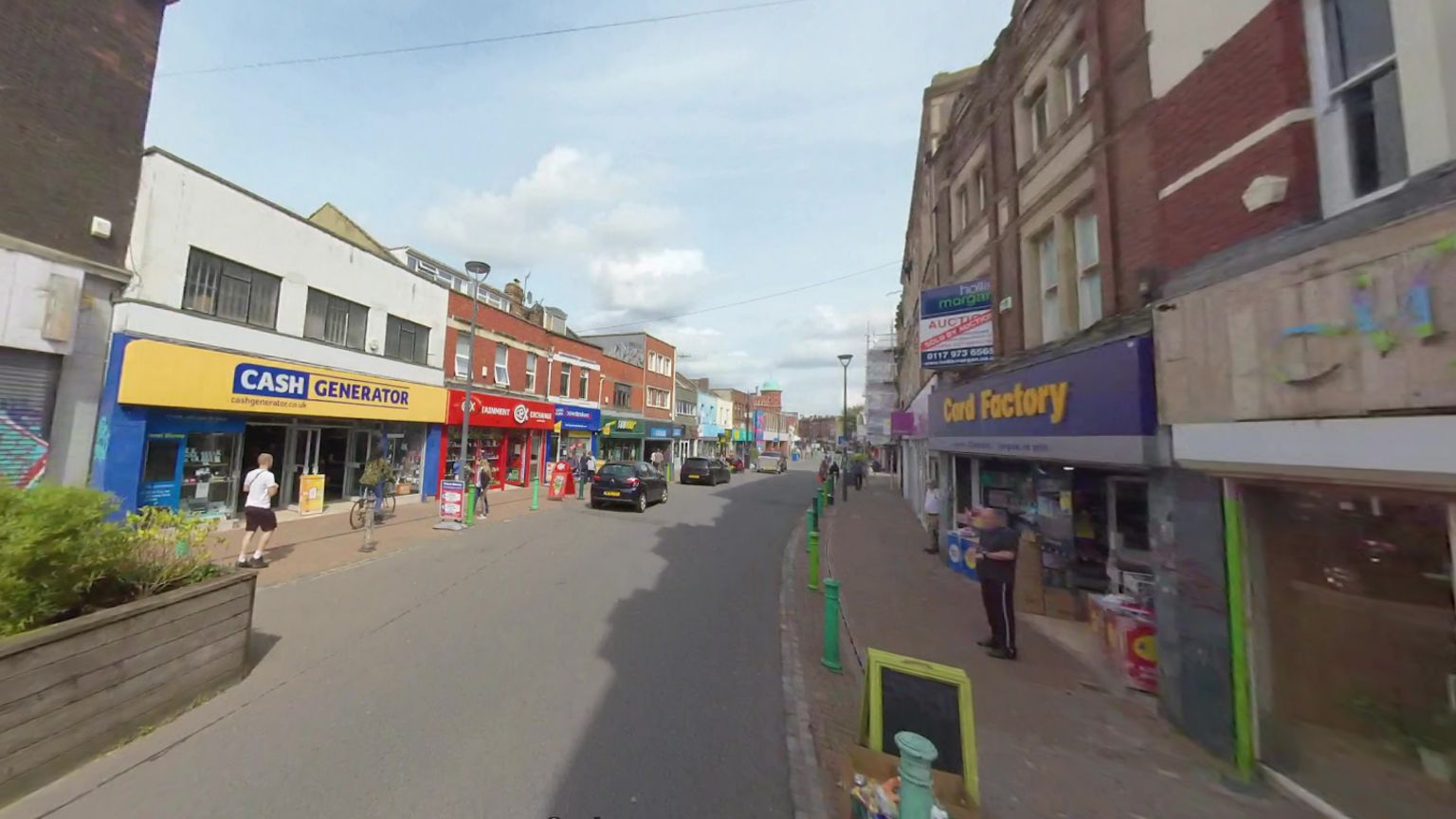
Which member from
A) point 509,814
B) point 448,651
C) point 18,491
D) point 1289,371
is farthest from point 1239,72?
point 18,491

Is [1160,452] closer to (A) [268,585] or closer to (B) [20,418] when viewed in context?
(A) [268,585]

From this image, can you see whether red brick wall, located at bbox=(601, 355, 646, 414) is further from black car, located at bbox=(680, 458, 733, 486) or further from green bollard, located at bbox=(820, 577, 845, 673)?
green bollard, located at bbox=(820, 577, 845, 673)

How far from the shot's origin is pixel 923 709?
10.6 ft

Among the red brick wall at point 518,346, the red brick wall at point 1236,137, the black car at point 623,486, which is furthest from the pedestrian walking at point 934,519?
the red brick wall at point 518,346

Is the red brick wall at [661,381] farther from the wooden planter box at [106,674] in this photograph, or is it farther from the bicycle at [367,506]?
the wooden planter box at [106,674]

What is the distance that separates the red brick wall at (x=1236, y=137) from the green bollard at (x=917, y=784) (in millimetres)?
4495

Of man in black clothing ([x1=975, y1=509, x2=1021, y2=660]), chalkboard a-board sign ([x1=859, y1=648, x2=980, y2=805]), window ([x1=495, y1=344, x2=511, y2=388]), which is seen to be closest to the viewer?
chalkboard a-board sign ([x1=859, y1=648, x2=980, y2=805])

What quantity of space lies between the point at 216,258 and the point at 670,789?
14.5m

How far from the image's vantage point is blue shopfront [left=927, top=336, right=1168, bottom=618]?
4914 mm

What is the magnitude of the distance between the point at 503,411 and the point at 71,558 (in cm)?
1689

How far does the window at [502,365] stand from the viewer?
818 inches

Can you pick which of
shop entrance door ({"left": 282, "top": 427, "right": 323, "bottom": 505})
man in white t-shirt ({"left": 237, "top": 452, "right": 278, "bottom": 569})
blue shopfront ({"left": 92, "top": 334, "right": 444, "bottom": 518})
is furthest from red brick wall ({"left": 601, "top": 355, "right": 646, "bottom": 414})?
man in white t-shirt ({"left": 237, "top": 452, "right": 278, "bottom": 569})

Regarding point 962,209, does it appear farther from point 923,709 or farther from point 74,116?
point 74,116

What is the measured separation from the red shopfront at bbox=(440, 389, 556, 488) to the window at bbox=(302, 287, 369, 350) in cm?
357
